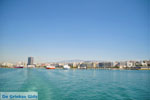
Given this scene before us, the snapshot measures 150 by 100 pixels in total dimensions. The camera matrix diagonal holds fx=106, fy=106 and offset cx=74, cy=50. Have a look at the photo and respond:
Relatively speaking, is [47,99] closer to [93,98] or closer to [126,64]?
[93,98]

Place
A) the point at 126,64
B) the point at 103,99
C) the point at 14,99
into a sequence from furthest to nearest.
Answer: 1. the point at 126,64
2. the point at 103,99
3. the point at 14,99

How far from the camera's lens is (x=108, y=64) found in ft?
641

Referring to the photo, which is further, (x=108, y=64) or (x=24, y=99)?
(x=108, y=64)

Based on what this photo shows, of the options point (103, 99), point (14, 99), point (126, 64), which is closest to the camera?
point (14, 99)

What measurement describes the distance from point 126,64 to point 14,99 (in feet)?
668

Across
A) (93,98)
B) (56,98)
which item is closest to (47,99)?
(56,98)

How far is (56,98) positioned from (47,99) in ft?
3.17

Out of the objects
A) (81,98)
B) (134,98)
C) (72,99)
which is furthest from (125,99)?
(72,99)

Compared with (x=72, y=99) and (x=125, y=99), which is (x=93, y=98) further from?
(x=125, y=99)

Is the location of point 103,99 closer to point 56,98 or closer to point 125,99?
point 125,99

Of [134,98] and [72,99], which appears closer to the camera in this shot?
[72,99]

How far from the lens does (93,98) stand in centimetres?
1196

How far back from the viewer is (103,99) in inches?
460

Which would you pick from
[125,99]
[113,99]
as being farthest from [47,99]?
[125,99]
